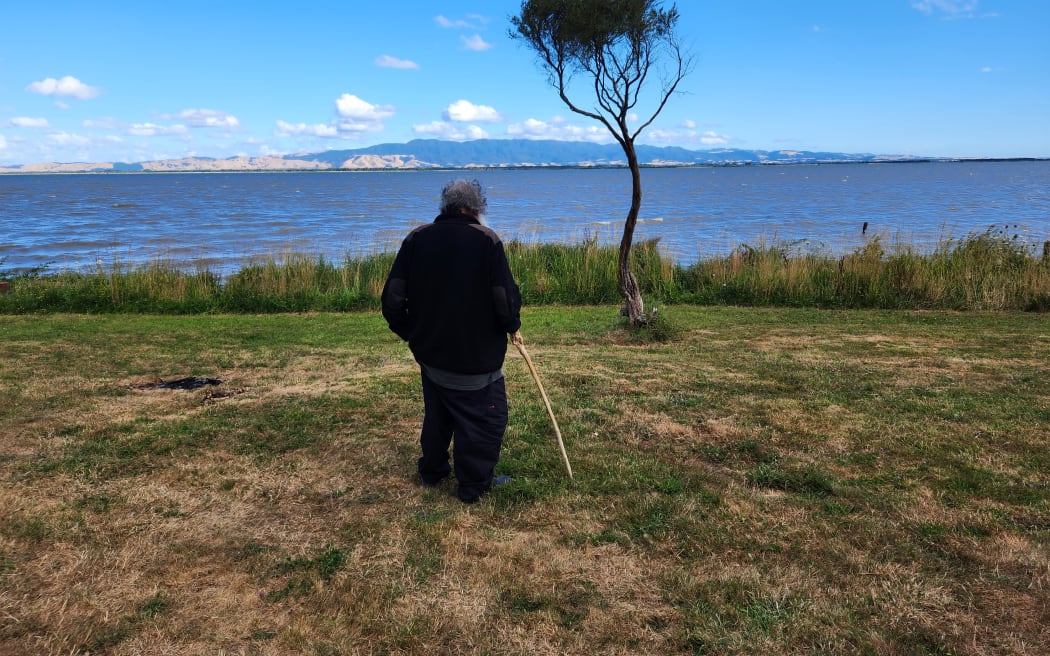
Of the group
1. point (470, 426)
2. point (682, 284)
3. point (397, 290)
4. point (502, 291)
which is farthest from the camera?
point (682, 284)

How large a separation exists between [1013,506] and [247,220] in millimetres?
45408

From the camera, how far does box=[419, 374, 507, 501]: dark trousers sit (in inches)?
163

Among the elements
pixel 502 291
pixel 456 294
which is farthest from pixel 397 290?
pixel 502 291

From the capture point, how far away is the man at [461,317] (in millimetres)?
3904

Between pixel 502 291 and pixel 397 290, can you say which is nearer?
pixel 502 291

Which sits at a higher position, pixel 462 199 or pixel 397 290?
pixel 462 199

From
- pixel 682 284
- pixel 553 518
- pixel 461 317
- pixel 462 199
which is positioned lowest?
pixel 553 518

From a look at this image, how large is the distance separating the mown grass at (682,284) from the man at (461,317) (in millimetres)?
9327

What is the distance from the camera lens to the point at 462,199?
397 cm

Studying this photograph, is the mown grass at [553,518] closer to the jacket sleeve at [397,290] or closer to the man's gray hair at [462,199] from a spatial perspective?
the jacket sleeve at [397,290]

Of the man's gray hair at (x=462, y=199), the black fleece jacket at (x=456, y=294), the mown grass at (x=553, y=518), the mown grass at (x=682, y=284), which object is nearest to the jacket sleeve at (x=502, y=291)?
the black fleece jacket at (x=456, y=294)

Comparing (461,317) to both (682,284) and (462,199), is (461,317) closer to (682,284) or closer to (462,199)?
(462,199)

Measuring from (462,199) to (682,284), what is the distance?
10.7 metres

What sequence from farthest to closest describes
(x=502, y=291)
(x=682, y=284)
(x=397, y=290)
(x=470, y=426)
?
(x=682, y=284) → (x=470, y=426) → (x=397, y=290) → (x=502, y=291)
